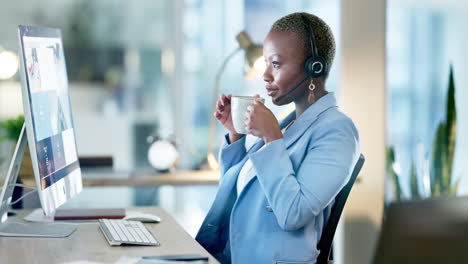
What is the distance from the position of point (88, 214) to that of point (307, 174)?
779 mm

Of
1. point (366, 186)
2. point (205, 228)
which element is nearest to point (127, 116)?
point (366, 186)

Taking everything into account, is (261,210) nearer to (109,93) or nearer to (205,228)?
(205,228)

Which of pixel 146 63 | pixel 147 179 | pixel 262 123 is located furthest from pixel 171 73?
pixel 262 123

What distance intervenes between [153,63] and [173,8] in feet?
1.13

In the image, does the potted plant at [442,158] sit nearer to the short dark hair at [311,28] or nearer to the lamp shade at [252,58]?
the lamp shade at [252,58]

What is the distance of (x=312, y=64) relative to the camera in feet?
6.59

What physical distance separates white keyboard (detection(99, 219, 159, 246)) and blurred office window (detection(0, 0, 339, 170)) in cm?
224

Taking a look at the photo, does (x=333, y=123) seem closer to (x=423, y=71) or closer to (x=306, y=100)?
(x=306, y=100)

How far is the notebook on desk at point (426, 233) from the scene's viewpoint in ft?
2.77

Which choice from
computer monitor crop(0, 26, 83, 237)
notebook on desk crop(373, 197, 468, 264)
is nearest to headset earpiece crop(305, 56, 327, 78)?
computer monitor crop(0, 26, 83, 237)

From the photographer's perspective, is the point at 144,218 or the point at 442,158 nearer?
the point at 144,218

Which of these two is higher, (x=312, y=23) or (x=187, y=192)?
(x=312, y=23)

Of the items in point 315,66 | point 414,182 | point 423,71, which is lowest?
point 414,182

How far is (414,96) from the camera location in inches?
182
